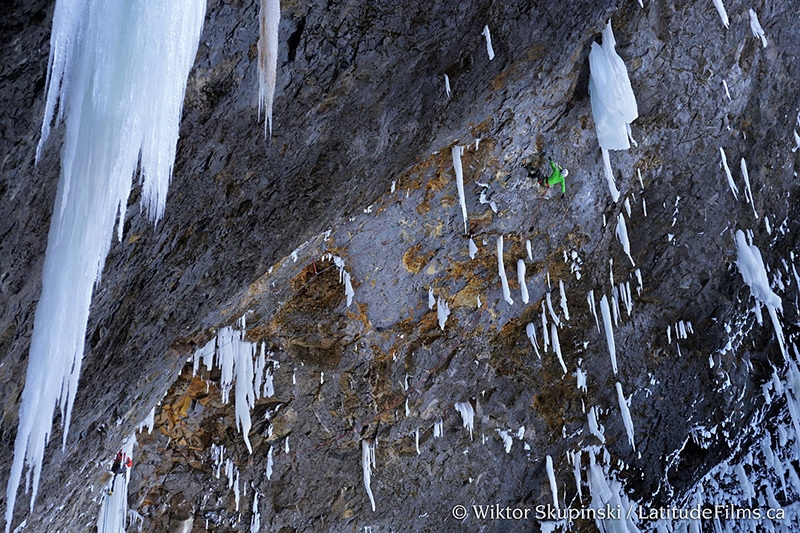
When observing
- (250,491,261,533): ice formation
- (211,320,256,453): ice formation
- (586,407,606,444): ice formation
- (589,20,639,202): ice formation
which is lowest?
(250,491,261,533): ice formation

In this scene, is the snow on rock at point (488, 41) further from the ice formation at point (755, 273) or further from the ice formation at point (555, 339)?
the ice formation at point (755, 273)

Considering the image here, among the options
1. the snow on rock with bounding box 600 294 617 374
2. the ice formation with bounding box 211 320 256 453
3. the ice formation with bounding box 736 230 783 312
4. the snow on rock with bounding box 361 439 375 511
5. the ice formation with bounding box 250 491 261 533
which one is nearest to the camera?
the ice formation with bounding box 211 320 256 453

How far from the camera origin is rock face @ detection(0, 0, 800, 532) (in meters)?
2.67

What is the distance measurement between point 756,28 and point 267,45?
4619 millimetres

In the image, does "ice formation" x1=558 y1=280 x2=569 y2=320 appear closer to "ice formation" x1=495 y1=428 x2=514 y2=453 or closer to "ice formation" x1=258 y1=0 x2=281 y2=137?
"ice formation" x1=495 y1=428 x2=514 y2=453

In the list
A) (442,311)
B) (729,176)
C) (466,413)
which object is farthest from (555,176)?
(466,413)

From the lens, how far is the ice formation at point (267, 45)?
2.25 m

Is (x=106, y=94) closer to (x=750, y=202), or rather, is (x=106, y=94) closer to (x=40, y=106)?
(x=40, y=106)

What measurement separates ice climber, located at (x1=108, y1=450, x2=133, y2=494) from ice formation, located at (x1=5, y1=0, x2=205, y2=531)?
6.95 feet

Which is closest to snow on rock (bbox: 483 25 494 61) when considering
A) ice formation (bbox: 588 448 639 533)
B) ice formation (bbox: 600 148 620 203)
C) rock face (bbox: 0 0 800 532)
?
rock face (bbox: 0 0 800 532)

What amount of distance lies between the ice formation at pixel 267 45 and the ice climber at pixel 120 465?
10.1 ft

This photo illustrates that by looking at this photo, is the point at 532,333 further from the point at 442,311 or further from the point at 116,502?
the point at 116,502

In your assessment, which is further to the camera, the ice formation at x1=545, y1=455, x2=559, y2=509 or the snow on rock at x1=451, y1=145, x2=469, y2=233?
the ice formation at x1=545, y1=455, x2=559, y2=509

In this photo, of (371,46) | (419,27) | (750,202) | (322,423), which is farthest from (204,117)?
(750,202)
